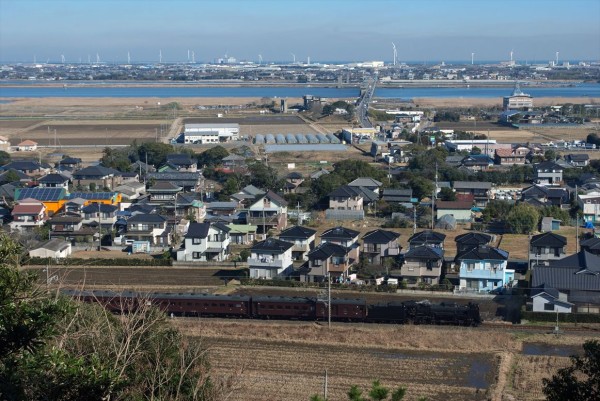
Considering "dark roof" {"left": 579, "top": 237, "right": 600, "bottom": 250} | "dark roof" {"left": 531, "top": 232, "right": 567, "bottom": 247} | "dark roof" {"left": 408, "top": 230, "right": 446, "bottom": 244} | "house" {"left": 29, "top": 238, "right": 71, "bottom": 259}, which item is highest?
"dark roof" {"left": 531, "top": 232, "right": 567, "bottom": 247}

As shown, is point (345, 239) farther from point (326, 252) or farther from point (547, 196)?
point (547, 196)

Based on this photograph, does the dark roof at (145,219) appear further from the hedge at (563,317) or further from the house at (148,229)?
the hedge at (563,317)

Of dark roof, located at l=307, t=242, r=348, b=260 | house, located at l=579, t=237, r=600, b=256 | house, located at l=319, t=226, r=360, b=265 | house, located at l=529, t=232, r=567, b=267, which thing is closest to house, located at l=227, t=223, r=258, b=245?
house, located at l=319, t=226, r=360, b=265

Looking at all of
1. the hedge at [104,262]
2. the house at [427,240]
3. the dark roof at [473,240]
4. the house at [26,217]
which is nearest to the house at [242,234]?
the hedge at [104,262]

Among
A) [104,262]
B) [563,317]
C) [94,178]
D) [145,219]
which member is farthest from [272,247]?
[94,178]

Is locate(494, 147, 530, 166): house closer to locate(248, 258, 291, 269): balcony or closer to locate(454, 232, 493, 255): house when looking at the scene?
locate(454, 232, 493, 255): house

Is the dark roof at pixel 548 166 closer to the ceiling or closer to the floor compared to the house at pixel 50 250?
closer to the ceiling
